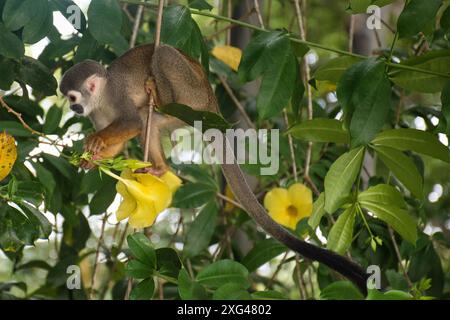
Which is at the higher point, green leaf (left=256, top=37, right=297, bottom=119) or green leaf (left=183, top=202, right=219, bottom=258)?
green leaf (left=256, top=37, right=297, bottom=119)

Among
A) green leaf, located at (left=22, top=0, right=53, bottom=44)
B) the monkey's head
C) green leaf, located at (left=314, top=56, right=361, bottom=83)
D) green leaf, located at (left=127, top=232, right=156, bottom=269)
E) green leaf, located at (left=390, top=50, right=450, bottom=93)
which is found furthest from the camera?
the monkey's head

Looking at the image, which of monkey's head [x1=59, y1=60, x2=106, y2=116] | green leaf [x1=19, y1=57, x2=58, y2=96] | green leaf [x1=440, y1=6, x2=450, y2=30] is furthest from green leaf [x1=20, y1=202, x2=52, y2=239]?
green leaf [x1=440, y1=6, x2=450, y2=30]

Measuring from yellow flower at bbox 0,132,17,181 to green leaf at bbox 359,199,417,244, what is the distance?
1.01 metres

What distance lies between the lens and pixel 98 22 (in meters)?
2.12

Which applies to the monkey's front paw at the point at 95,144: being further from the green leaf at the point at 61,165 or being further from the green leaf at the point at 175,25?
the green leaf at the point at 175,25

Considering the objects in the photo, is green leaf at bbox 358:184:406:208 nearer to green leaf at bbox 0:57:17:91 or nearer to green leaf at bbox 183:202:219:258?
green leaf at bbox 183:202:219:258

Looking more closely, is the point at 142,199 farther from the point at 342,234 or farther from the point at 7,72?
the point at 7,72

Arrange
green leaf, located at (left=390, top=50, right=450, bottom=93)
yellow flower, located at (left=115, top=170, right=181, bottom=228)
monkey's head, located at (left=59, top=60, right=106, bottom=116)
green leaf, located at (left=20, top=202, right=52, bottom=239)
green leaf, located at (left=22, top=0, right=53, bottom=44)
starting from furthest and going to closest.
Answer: monkey's head, located at (left=59, top=60, right=106, bottom=116) → green leaf, located at (left=22, top=0, right=53, bottom=44) → green leaf, located at (left=390, top=50, right=450, bottom=93) → green leaf, located at (left=20, top=202, right=52, bottom=239) → yellow flower, located at (left=115, top=170, right=181, bottom=228)

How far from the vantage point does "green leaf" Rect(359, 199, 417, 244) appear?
2035mm

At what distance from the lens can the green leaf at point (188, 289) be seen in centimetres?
149

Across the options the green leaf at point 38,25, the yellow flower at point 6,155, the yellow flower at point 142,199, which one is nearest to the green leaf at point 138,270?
the yellow flower at point 142,199

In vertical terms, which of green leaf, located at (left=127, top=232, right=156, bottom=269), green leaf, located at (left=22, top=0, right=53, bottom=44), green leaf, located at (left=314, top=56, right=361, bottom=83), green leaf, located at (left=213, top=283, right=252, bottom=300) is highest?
green leaf, located at (left=22, top=0, right=53, bottom=44)

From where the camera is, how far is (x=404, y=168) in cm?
206
